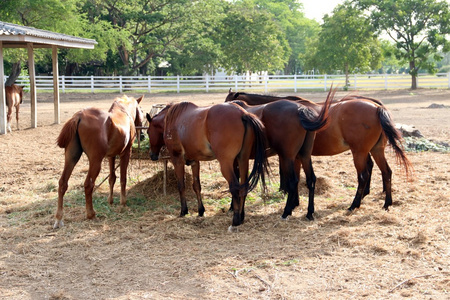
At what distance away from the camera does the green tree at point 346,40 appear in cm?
3319

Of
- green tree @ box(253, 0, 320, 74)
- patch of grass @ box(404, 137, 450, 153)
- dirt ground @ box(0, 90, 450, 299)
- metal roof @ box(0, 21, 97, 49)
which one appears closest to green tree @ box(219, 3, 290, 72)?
metal roof @ box(0, 21, 97, 49)

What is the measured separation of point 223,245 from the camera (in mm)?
5312

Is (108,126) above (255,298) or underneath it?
above

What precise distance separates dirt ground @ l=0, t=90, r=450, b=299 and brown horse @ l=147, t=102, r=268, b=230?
352 millimetres

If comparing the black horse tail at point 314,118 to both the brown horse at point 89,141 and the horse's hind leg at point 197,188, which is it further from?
the brown horse at point 89,141

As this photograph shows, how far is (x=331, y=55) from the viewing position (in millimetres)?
34156

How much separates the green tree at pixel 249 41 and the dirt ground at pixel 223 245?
3005 cm

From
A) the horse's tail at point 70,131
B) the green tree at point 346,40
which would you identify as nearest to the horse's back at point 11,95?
the horse's tail at point 70,131

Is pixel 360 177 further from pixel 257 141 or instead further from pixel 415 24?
pixel 415 24

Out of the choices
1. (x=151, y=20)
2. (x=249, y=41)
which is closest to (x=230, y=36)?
(x=249, y=41)

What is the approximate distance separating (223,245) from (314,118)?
6.37 ft

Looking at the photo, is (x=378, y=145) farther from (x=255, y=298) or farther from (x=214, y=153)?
(x=255, y=298)

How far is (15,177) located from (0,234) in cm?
326

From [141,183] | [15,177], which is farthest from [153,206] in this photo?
[15,177]
